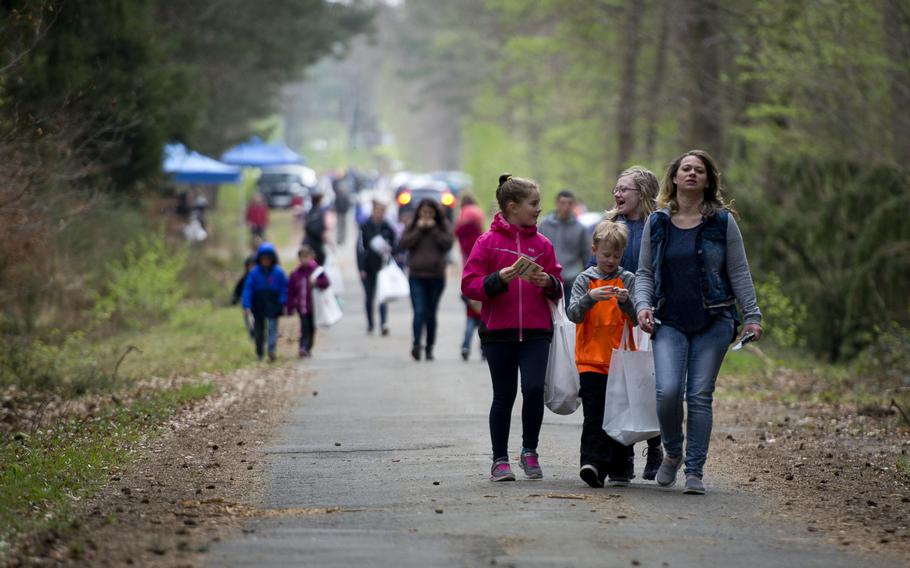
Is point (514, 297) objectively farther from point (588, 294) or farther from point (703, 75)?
point (703, 75)

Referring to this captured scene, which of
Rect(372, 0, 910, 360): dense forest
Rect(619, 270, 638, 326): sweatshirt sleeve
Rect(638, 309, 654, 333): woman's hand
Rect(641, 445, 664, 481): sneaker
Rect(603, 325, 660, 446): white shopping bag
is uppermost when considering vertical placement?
Rect(372, 0, 910, 360): dense forest

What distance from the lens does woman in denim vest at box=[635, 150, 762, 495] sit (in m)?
8.59

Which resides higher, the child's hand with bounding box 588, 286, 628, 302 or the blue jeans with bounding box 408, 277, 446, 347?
the child's hand with bounding box 588, 286, 628, 302

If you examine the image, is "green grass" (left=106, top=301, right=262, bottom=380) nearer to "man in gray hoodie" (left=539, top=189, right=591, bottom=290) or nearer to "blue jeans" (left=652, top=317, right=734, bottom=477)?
"man in gray hoodie" (left=539, top=189, right=591, bottom=290)

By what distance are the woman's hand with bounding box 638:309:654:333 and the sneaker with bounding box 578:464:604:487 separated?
918mm

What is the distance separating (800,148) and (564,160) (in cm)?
2439

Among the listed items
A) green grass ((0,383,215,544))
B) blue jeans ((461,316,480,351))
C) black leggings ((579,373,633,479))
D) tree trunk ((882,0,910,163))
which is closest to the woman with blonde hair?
black leggings ((579,373,633,479))

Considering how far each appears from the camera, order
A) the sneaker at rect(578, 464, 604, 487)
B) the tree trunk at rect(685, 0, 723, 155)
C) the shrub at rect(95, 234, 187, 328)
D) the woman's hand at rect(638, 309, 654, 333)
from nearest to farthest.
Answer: the woman's hand at rect(638, 309, 654, 333)
the sneaker at rect(578, 464, 604, 487)
the shrub at rect(95, 234, 187, 328)
the tree trunk at rect(685, 0, 723, 155)

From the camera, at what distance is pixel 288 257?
41969 mm

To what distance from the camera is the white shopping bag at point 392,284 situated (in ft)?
63.9

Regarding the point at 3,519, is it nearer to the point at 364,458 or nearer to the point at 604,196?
the point at 364,458

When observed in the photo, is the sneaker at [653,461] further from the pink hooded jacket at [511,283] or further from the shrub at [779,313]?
the shrub at [779,313]

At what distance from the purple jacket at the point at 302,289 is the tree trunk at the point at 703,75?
9004 millimetres

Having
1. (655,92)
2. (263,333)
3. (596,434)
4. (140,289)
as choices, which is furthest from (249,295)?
(655,92)
